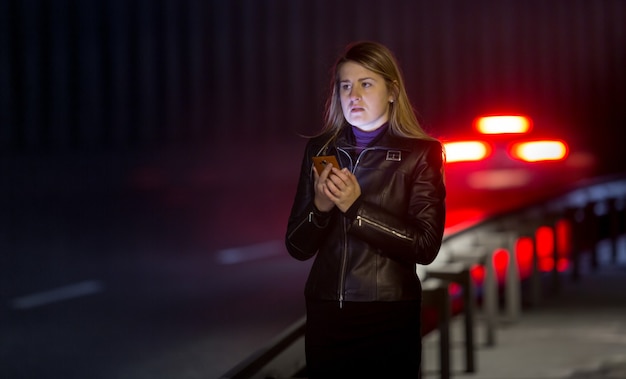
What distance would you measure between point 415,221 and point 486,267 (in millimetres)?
4549

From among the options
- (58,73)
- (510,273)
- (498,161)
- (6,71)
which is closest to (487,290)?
(510,273)

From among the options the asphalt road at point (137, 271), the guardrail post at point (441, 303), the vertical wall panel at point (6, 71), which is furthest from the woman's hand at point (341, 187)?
the vertical wall panel at point (6, 71)

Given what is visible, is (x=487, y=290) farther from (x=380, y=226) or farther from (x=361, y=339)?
(x=380, y=226)

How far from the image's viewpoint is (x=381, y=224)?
2963mm

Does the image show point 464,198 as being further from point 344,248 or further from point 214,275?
point 344,248

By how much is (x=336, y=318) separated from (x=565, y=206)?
8082 millimetres

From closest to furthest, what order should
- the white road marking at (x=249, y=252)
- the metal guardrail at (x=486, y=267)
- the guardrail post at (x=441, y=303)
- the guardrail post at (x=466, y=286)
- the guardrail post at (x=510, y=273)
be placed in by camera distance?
the metal guardrail at (x=486, y=267), the guardrail post at (x=441, y=303), the guardrail post at (x=466, y=286), the guardrail post at (x=510, y=273), the white road marking at (x=249, y=252)

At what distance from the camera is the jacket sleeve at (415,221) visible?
296cm

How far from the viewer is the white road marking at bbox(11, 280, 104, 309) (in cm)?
978

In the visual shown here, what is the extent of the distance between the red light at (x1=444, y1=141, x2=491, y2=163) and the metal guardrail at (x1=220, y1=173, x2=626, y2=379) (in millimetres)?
1125

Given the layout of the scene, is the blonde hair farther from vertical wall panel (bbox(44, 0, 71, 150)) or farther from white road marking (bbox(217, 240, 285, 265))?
vertical wall panel (bbox(44, 0, 71, 150))

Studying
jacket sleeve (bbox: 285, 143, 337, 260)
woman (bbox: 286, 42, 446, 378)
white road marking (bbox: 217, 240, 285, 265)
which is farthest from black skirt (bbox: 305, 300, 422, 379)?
white road marking (bbox: 217, 240, 285, 265)

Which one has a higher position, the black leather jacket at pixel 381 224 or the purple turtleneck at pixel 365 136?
the purple turtleneck at pixel 365 136

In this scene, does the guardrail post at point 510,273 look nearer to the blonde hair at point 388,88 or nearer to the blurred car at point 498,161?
the blurred car at point 498,161
